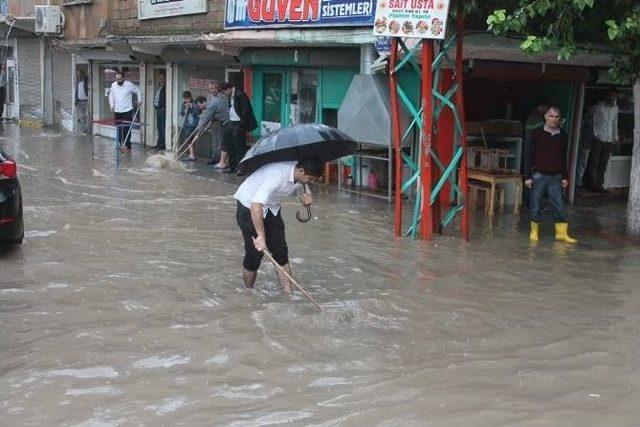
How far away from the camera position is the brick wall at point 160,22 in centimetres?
1728

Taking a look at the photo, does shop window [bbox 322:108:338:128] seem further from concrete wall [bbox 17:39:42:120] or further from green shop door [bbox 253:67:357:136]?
concrete wall [bbox 17:39:42:120]

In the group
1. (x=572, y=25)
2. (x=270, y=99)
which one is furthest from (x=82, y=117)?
(x=572, y=25)

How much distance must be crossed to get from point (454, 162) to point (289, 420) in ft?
18.2

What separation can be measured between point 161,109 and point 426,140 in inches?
463

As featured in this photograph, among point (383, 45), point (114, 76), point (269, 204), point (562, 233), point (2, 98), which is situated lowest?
point (562, 233)

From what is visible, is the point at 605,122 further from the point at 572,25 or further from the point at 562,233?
the point at 572,25

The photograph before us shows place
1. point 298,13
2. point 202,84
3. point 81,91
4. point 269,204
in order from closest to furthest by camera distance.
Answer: point 269,204, point 298,13, point 202,84, point 81,91

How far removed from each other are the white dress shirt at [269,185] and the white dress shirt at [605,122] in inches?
324

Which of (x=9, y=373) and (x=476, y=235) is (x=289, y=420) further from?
(x=476, y=235)

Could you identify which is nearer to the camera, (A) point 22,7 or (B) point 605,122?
(B) point 605,122

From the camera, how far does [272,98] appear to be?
16.1 meters

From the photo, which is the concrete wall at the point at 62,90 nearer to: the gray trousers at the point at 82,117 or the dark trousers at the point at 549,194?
the gray trousers at the point at 82,117

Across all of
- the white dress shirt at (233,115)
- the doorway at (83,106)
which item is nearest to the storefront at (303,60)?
the white dress shirt at (233,115)

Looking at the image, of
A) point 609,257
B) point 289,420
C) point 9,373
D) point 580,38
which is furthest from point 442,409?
point 580,38
